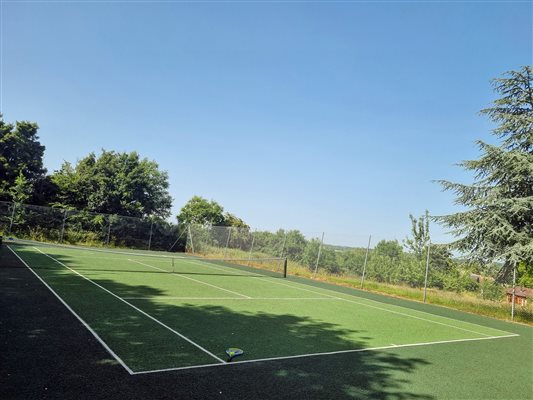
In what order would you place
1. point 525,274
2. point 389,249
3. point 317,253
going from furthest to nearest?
1. point 317,253
2. point 389,249
3. point 525,274

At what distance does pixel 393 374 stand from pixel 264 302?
17.8 ft

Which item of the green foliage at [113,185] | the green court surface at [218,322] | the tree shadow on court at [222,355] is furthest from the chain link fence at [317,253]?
the tree shadow on court at [222,355]

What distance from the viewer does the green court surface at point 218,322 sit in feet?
17.2

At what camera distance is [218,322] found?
7.15 meters

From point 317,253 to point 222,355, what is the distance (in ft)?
52.7

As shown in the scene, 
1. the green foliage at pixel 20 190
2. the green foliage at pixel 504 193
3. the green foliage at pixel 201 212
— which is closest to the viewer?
the green foliage at pixel 504 193

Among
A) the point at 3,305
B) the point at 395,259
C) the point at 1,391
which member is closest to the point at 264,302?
the point at 3,305

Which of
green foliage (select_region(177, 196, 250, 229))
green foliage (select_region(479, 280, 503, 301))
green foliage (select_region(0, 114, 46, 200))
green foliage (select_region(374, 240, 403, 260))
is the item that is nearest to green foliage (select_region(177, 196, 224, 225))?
green foliage (select_region(177, 196, 250, 229))

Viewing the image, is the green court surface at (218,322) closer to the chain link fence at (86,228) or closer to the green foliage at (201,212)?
the chain link fence at (86,228)

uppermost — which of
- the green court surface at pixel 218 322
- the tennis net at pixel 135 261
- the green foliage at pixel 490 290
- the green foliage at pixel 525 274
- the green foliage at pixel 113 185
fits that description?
the green foliage at pixel 113 185

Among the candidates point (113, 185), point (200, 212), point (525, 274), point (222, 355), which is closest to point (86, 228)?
point (113, 185)

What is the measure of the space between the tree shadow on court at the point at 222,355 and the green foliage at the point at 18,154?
21344 millimetres

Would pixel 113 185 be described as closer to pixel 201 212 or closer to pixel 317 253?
pixel 201 212

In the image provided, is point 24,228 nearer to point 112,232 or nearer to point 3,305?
point 112,232
